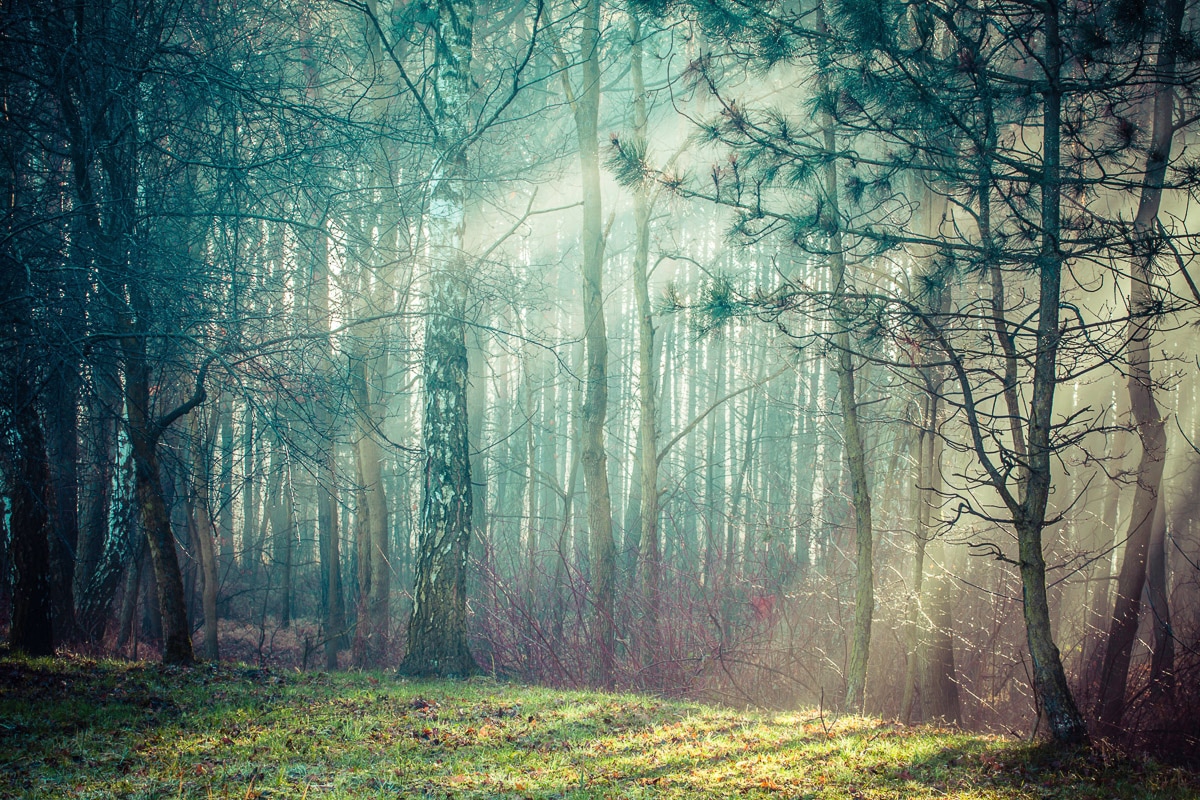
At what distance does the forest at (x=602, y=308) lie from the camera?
5191mm

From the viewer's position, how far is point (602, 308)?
11.6 meters

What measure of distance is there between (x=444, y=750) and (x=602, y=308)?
7560 millimetres

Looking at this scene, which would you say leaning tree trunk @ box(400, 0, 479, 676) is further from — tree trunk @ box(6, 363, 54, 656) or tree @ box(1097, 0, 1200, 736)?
tree @ box(1097, 0, 1200, 736)

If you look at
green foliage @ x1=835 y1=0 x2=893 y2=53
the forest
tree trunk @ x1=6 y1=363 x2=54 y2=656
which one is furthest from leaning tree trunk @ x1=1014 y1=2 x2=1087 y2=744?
tree trunk @ x1=6 y1=363 x2=54 y2=656

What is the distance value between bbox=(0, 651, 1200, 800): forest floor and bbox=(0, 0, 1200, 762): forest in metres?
0.95

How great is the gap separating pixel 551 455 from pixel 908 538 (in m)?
14.3

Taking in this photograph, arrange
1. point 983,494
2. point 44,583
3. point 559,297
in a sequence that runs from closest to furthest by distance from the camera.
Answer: point 44,583 → point 983,494 → point 559,297

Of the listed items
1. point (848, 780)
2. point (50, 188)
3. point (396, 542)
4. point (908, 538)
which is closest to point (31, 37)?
point (50, 188)

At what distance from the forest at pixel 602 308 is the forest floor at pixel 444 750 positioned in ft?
3.12

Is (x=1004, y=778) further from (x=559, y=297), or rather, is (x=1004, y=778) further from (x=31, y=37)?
(x=559, y=297)

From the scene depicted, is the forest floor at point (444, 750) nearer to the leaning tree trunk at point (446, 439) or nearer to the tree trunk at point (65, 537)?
the leaning tree trunk at point (446, 439)

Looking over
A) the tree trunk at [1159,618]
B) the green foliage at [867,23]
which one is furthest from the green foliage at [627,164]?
the tree trunk at [1159,618]

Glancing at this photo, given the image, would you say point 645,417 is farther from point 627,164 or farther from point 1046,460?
point 1046,460

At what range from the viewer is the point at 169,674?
6848mm
